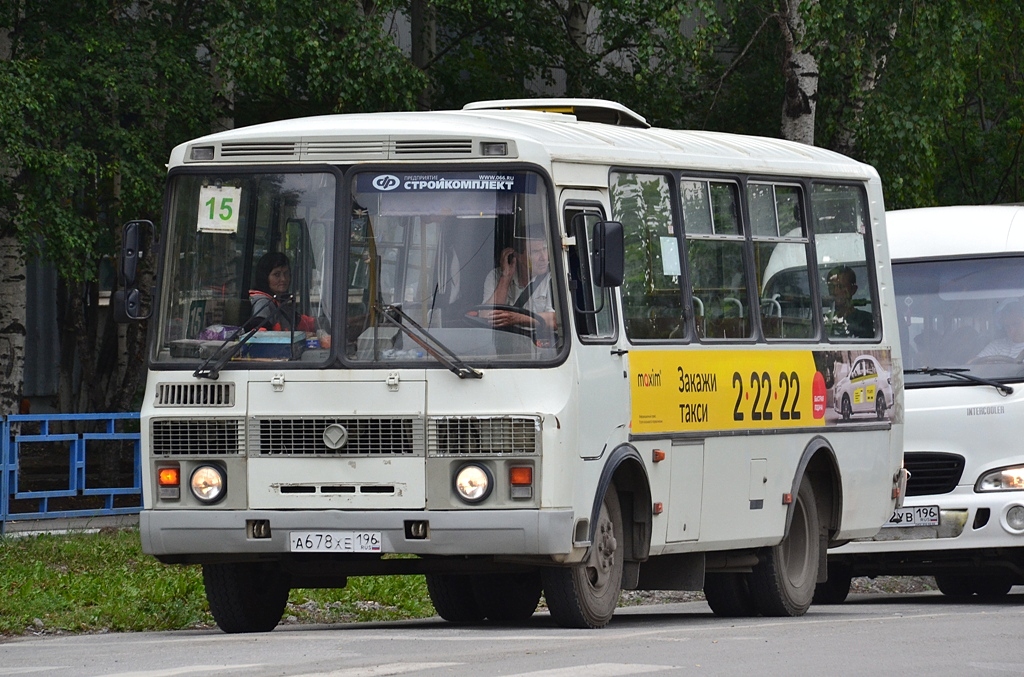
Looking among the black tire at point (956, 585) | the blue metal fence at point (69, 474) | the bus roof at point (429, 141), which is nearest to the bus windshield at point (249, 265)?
the bus roof at point (429, 141)

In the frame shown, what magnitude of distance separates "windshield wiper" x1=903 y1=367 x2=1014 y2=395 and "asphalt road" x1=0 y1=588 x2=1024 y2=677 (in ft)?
9.17

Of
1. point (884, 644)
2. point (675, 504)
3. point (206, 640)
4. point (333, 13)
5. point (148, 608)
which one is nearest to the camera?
point (884, 644)

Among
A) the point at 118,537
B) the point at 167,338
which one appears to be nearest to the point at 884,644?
the point at 167,338

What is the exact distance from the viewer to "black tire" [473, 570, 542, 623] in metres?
13.3

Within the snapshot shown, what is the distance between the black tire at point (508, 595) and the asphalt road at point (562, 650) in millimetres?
527

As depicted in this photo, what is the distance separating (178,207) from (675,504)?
3.40m

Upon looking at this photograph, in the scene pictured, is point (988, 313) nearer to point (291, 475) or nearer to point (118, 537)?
point (291, 475)

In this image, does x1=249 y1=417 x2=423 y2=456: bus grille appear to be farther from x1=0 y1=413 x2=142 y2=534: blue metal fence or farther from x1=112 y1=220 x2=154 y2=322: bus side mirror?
x1=0 y1=413 x2=142 y2=534: blue metal fence

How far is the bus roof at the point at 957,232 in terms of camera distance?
1611cm

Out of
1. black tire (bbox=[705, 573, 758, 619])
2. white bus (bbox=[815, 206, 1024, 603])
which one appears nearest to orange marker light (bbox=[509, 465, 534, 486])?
black tire (bbox=[705, 573, 758, 619])

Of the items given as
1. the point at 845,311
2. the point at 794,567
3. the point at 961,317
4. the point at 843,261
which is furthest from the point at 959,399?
the point at 794,567

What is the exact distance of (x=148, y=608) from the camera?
13.8m

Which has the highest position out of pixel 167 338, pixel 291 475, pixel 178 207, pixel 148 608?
pixel 178 207

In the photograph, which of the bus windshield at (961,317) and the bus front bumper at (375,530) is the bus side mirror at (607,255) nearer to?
the bus front bumper at (375,530)
